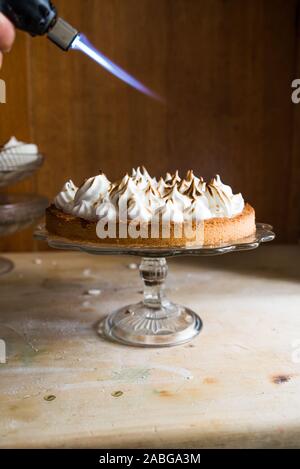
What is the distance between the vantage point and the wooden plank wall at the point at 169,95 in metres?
1.21

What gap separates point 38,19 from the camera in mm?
687

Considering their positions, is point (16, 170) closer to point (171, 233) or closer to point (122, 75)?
point (122, 75)

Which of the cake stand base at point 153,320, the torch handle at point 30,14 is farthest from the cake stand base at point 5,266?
the torch handle at point 30,14

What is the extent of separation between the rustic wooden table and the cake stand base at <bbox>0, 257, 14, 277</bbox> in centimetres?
3

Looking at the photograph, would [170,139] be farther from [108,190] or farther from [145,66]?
[108,190]

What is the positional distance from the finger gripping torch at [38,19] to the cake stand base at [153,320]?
356 mm

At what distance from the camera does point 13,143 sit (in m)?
1.14

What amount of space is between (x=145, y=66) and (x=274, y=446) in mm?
905

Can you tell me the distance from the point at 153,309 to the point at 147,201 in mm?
211

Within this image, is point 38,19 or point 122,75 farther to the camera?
point 122,75
